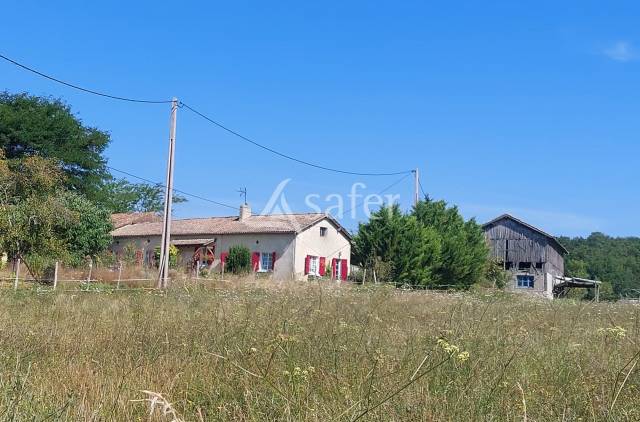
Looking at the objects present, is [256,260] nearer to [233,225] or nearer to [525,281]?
[233,225]

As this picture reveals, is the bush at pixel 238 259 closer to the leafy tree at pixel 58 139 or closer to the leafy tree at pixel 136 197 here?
the leafy tree at pixel 58 139

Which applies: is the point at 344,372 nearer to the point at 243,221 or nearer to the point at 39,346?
the point at 39,346

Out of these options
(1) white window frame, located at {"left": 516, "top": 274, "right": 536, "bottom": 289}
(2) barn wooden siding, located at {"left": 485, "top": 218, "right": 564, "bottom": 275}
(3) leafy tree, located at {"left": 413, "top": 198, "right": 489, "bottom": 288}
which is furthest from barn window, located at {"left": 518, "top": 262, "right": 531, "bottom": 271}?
(3) leafy tree, located at {"left": 413, "top": 198, "right": 489, "bottom": 288}

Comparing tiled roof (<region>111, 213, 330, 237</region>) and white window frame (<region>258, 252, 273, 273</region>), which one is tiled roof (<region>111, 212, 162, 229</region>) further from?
white window frame (<region>258, 252, 273, 273</region>)

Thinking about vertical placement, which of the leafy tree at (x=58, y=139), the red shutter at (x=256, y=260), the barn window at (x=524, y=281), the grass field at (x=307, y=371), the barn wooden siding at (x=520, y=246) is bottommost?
the grass field at (x=307, y=371)

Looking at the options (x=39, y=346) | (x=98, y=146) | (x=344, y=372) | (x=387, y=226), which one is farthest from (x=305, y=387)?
(x=98, y=146)

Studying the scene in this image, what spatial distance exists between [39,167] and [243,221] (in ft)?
71.2

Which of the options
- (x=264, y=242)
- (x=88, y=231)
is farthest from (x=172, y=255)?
(x=264, y=242)

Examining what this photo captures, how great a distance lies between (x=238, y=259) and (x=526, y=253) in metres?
24.9

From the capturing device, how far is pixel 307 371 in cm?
374

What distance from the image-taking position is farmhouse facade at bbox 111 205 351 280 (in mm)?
38031

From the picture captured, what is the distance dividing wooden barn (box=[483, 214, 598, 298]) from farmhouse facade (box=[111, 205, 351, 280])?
1422cm

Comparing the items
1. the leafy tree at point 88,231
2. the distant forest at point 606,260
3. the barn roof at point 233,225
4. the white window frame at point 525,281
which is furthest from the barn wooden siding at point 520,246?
the leafy tree at point 88,231

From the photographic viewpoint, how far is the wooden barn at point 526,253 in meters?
47.6
